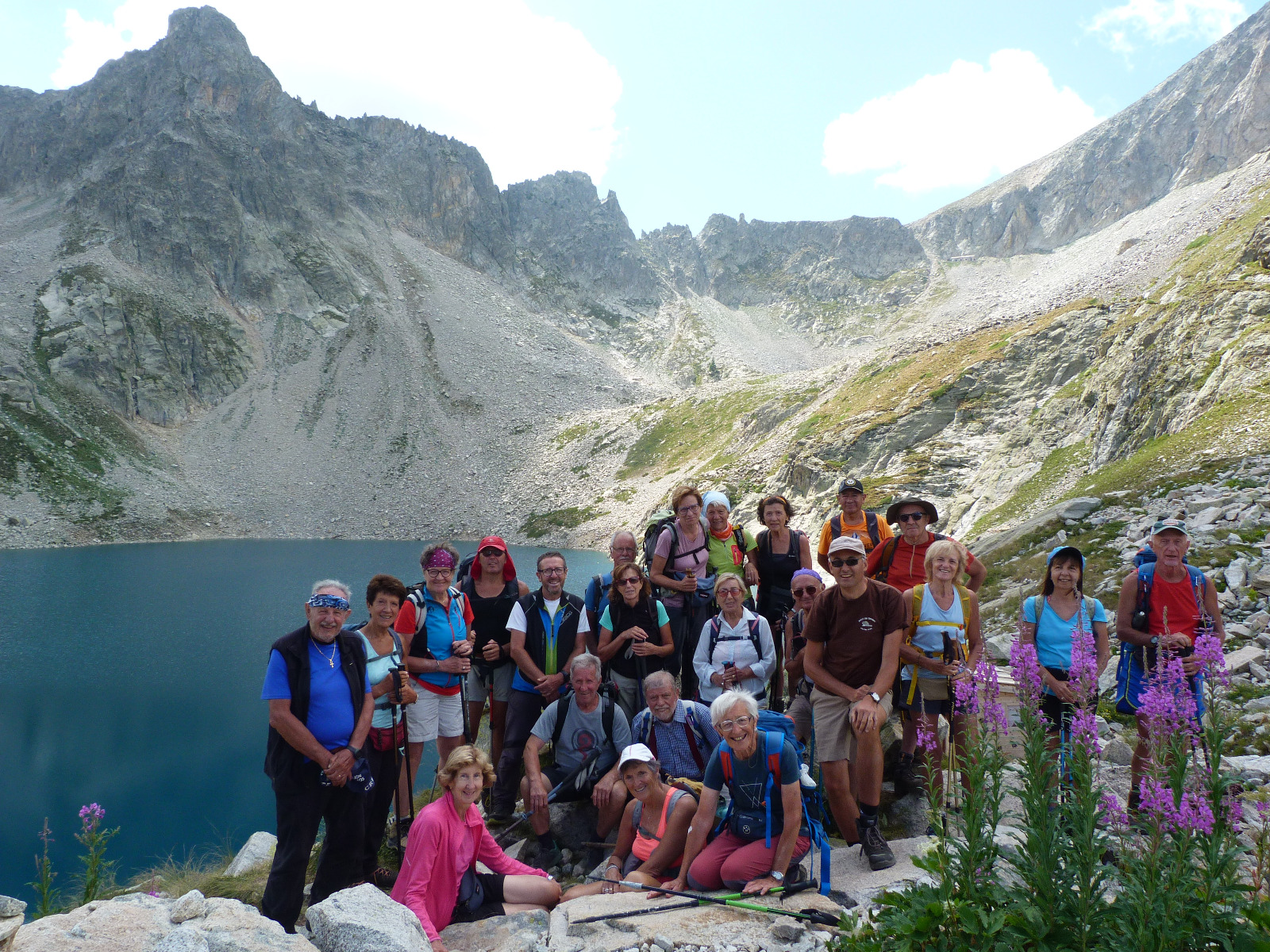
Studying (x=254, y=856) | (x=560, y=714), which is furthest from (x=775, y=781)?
(x=254, y=856)

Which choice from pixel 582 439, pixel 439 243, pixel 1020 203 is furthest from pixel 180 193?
pixel 1020 203

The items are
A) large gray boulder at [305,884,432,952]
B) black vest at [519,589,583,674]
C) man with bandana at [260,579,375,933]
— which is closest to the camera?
large gray boulder at [305,884,432,952]

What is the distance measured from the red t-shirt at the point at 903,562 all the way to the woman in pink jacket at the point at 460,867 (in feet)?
15.6

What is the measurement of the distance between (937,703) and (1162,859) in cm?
315

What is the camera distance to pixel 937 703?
638 centimetres

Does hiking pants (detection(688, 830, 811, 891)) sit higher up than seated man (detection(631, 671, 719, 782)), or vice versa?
seated man (detection(631, 671, 719, 782))

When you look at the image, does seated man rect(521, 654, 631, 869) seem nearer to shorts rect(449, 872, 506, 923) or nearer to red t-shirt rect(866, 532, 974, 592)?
shorts rect(449, 872, 506, 923)

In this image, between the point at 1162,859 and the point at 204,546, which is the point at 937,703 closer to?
the point at 1162,859

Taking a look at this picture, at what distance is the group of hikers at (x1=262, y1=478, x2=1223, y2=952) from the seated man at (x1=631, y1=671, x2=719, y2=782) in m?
0.02

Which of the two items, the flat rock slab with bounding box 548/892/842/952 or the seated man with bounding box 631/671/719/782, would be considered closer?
the flat rock slab with bounding box 548/892/842/952

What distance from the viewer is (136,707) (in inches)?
944

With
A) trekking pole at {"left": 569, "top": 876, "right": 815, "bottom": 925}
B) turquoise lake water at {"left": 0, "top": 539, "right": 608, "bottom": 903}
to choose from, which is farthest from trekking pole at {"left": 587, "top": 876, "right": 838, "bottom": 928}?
turquoise lake water at {"left": 0, "top": 539, "right": 608, "bottom": 903}

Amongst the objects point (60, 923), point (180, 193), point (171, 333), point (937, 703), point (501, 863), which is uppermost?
point (180, 193)

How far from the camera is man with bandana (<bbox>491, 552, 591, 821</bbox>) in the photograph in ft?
26.6
